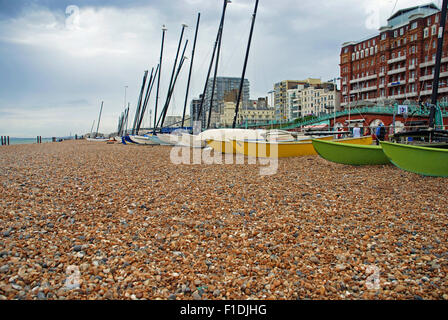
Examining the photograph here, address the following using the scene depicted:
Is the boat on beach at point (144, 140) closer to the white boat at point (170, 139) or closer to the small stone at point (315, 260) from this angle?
the white boat at point (170, 139)

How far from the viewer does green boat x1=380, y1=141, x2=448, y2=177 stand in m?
9.34

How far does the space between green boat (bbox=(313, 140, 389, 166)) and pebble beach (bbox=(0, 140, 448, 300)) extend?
3332 mm

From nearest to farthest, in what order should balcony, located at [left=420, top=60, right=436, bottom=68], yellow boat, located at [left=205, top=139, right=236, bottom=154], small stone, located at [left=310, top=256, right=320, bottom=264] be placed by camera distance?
small stone, located at [left=310, top=256, right=320, bottom=264], yellow boat, located at [left=205, top=139, right=236, bottom=154], balcony, located at [left=420, top=60, right=436, bottom=68]

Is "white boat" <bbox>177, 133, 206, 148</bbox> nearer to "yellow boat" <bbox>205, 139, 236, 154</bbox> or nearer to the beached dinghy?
the beached dinghy

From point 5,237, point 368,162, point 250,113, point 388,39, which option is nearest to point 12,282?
point 5,237

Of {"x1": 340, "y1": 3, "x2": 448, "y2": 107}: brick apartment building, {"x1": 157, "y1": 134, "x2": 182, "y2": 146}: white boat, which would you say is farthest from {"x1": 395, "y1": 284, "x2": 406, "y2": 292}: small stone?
{"x1": 340, "y1": 3, "x2": 448, "y2": 107}: brick apartment building

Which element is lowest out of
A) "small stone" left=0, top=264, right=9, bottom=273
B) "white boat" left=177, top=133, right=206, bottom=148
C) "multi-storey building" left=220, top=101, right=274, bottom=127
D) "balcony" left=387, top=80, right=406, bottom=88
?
"small stone" left=0, top=264, right=9, bottom=273

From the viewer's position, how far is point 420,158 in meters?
9.69

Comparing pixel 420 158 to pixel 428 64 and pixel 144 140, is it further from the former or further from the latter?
pixel 428 64

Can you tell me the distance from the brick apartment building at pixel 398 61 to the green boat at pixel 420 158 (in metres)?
52.5

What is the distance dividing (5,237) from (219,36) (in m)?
28.8

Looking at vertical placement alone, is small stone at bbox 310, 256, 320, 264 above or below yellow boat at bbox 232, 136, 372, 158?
below

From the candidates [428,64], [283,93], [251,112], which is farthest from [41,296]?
[283,93]

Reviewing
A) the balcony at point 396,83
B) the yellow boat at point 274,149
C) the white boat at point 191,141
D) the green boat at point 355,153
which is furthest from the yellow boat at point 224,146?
the balcony at point 396,83
